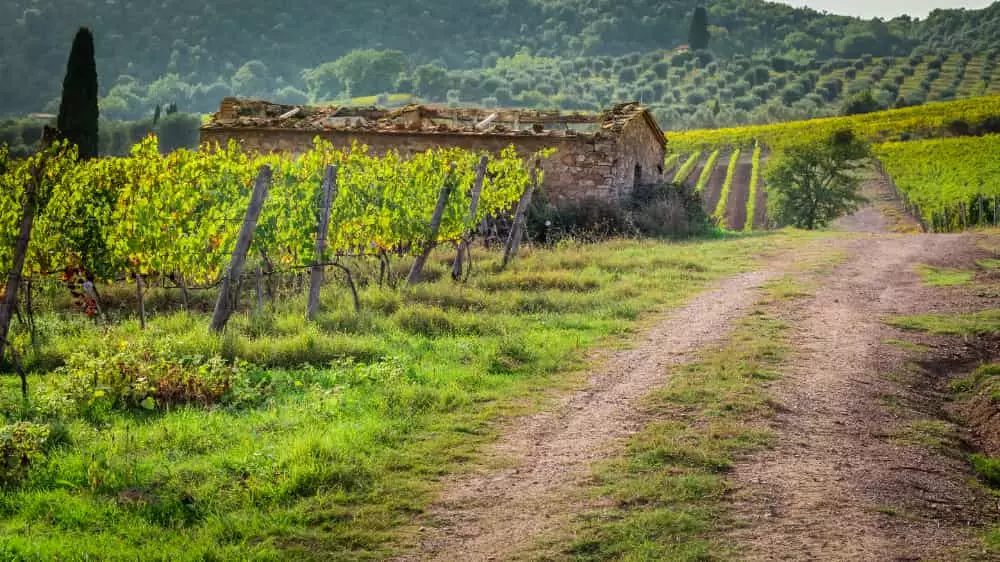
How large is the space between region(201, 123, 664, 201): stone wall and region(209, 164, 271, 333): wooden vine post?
13.6 metres

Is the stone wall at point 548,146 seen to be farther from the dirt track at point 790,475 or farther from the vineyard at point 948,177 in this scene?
the vineyard at point 948,177

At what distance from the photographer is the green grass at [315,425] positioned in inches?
208

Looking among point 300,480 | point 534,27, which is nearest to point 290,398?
point 300,480

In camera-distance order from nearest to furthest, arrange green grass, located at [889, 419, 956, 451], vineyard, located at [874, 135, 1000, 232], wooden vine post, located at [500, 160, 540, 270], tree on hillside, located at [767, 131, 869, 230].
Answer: green grass, located at [889, 419, 956, 451] → wooden vine post, located at [500, 160, 540, 270] → vineyard, located at [874, 135, 1000, 232] → tree on hillside, located at [767, 131, 869, 230]

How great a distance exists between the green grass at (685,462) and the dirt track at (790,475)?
161 millimetres

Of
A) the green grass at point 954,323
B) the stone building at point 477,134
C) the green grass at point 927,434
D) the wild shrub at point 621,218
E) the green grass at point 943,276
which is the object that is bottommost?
the green grass at point 927,434

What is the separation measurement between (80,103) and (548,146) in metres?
18.2

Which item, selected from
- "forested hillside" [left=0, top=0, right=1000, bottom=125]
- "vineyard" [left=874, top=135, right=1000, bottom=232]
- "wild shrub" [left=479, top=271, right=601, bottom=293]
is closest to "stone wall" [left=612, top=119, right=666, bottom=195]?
"wild shrub" [left=479, top=271, right=601, bottom=293]

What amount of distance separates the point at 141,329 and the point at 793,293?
350 inches

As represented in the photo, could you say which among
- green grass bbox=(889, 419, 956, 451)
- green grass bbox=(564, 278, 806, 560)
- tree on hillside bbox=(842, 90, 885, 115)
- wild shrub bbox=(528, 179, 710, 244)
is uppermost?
tree on hillside bbox=(842, 90, 885, 115)

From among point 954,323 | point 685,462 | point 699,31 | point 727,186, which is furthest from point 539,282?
point 699,31

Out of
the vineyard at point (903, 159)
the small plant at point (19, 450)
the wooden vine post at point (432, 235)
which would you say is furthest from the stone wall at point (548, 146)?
the small plant at point (19, 450)

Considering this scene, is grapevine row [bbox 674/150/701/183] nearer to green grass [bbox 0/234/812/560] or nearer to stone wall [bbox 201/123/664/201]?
stone wall [bbox 201/123/664/201]

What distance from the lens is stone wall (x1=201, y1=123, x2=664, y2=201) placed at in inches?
931
